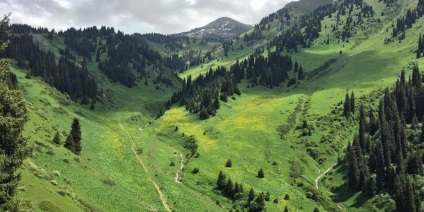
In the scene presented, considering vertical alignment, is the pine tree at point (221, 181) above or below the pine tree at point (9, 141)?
below

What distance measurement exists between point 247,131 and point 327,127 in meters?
34.1

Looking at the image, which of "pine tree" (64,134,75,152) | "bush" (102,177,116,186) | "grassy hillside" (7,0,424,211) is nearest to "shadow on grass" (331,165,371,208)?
"grassy hillside" (7,0,424,211)

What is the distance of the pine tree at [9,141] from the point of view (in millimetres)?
25984

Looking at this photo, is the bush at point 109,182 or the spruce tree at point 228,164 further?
the spruce tree at point 228,164

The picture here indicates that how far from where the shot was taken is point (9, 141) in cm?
2694

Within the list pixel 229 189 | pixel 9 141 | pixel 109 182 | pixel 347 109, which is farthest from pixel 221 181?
pixel 347 109

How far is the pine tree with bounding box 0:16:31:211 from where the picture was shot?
26.0 metres

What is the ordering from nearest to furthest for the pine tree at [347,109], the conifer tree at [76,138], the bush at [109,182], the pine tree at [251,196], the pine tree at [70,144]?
the bush at [109,182] < the pine tree at [70,144] < the conifer tree at [76,138] < the pine tree at [251,196] < the pine tree at [347,109]

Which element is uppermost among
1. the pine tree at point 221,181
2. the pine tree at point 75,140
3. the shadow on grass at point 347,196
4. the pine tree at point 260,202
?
the pine tree at point 75,140

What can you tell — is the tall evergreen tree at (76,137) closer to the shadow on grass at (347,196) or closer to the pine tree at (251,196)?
the pine tree at (251,196)

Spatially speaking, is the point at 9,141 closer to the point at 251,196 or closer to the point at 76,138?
the point at 76,138

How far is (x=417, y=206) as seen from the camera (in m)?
89.1

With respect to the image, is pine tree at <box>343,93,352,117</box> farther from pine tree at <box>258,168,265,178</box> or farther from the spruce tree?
the spruce tree

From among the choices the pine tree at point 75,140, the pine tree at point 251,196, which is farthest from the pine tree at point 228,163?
the pine tree at point 75,140
